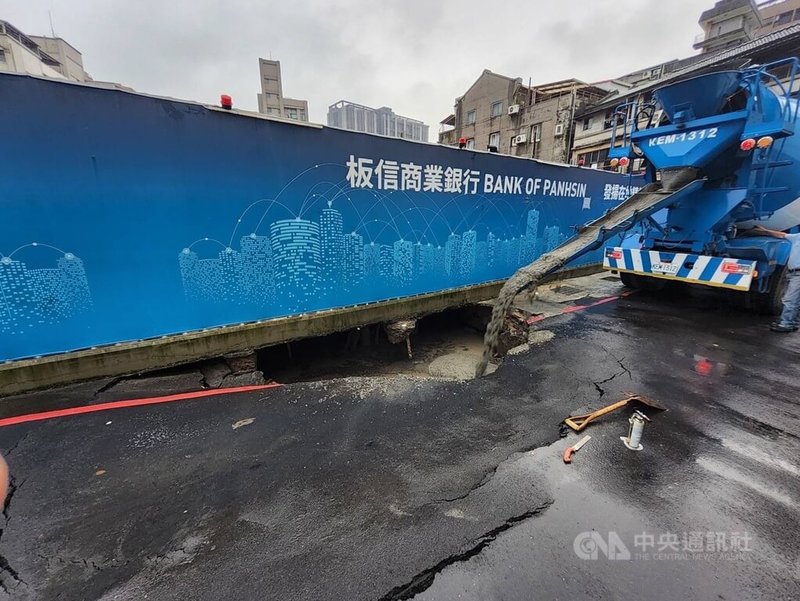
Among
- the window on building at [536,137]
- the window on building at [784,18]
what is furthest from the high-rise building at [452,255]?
the window on building at [784,18]

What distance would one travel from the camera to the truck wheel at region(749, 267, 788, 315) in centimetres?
593

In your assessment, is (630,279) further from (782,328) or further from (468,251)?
(468,251)

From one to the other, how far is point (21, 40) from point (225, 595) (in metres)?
43.1

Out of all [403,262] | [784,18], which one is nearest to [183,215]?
[403,262]

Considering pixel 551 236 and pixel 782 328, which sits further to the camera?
pixel 551 236

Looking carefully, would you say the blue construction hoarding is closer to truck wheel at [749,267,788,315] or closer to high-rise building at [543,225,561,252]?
high-rise building at [543,225,561,252]

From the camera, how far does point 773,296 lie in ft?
19.6

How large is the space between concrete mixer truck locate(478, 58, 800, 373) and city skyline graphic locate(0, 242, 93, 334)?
4.56 metres

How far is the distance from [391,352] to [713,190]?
6258mm

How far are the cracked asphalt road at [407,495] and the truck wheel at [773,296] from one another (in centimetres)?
321

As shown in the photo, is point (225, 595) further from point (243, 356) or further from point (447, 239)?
point (447, 239)

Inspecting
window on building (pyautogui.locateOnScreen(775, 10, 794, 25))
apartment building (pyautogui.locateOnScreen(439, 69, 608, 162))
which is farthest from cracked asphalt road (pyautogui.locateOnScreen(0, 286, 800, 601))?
window on building (pyautogui.locateOnScreen(775, 10, 794, 25))

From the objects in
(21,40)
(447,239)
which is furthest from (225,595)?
(21,40)

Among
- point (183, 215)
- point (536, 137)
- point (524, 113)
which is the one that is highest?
point (524, 113)
